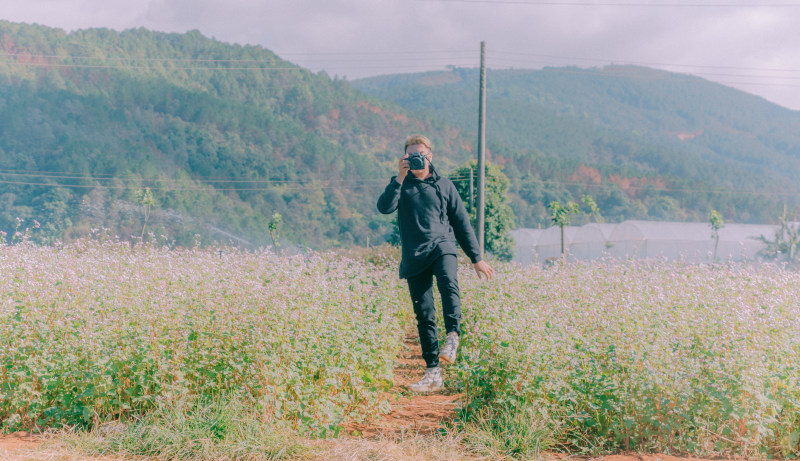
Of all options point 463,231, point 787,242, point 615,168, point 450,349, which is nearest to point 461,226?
point 463,231

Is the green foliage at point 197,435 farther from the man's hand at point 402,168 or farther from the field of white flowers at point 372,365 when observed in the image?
the man's hand at point 402,168

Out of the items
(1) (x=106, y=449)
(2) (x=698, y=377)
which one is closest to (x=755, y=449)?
(2) (x=698, y=377)

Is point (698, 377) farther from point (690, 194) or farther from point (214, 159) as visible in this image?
point (690, 194)

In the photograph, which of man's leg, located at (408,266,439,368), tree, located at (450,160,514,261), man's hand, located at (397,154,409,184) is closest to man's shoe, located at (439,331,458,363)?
man's leg, located at (408,266,439,368)

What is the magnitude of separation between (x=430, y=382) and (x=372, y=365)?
53cm

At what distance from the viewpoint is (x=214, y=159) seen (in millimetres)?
89375

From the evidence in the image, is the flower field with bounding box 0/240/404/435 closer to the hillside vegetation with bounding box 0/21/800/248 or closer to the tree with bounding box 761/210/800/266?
the tree with bounding box 761/210/800/266

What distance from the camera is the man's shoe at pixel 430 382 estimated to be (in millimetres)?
4730

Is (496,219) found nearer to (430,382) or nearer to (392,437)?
(430,382)

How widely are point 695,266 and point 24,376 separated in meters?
7.11

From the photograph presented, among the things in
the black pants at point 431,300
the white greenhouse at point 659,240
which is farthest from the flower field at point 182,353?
the white greenhouse at point 659,240

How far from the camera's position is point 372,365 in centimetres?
454

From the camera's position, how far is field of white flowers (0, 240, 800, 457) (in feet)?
11.4

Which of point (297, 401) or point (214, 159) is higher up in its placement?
point (214, 159)
